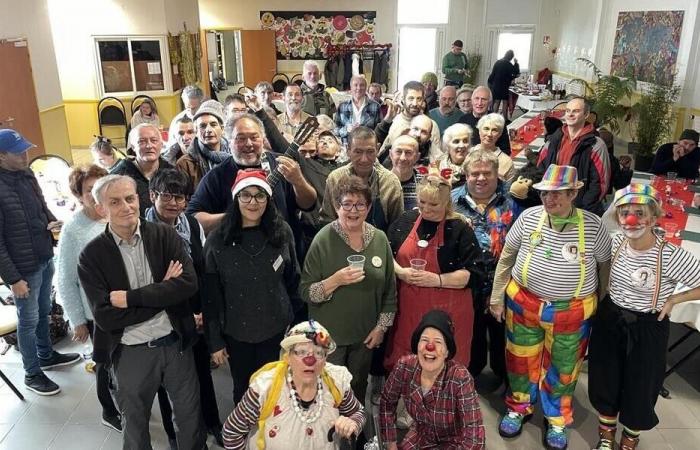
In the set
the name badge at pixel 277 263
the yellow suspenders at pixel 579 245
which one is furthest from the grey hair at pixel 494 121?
the name badge at pixel 277 263

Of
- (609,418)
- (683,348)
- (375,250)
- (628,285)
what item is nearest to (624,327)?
(628,285)

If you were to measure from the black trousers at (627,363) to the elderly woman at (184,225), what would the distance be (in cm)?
203

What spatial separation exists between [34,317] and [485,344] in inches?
111

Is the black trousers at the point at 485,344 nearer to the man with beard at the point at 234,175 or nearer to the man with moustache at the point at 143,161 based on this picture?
the man with beard at the point at 234,175

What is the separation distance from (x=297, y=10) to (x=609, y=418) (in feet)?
42.7

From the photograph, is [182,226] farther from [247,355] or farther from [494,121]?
[494,121]

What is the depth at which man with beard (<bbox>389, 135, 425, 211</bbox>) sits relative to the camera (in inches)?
124

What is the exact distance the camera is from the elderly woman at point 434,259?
2.56 meters

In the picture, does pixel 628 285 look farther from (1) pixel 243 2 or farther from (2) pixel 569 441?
(1) pixel 243 2

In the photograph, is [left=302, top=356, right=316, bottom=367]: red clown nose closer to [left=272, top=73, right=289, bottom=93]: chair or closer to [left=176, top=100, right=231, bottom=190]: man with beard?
[left=176, top=100, right=231, bottom=190]: man with beard

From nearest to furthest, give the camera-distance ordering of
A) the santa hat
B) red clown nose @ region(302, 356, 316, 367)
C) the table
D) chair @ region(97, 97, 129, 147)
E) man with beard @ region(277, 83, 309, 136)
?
1. red clown nose @ region(302, 356, 316, 367)
2. the santa hat
3. the table
4. man with beard @ region(277, 83, 309, 136)
5. chair @ region(97, 97, 129, 147)

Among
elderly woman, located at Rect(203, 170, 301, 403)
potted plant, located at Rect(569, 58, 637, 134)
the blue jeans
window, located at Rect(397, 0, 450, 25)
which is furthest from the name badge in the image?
window, located at Rect(397, 0, 450, 25)

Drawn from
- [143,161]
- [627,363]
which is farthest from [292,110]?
[627,363]

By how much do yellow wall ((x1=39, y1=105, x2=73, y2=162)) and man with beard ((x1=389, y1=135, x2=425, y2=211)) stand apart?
6314mm
